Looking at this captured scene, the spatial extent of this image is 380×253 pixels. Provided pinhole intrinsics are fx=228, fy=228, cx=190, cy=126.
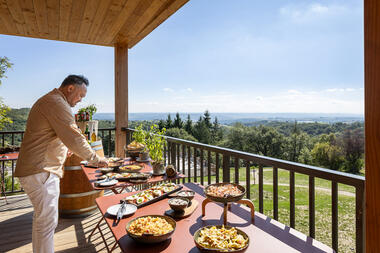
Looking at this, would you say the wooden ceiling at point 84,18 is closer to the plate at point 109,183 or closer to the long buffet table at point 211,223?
the plate at point 109,183

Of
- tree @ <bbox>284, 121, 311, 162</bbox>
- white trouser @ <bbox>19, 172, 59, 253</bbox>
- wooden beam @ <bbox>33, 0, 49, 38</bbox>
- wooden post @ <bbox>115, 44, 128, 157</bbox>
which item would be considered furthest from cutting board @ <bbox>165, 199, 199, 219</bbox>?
tree @ <bbox>284, 121, 311, 162</bbox>

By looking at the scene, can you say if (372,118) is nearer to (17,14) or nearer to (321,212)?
(17,14)

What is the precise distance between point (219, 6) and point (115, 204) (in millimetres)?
39969

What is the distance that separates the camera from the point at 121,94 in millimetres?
4938

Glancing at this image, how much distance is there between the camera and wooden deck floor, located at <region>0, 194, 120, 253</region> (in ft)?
8.04

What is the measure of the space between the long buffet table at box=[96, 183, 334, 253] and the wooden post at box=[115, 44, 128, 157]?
3.46 m

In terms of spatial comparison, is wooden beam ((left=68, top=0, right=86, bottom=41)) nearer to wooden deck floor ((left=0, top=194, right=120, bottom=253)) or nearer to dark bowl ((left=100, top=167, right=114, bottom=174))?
dark bowl ((left=100, top=167, right=114, bottom=174))

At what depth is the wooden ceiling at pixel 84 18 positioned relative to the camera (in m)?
3.19

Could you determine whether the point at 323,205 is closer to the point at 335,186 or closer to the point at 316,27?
the point at 335,186

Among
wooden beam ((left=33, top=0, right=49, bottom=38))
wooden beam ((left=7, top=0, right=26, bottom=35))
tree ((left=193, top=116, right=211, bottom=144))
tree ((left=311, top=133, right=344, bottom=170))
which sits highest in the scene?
wooden beam ((left=33, top=0, right=49, bottom=38))

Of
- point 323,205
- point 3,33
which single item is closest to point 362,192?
point 3,33

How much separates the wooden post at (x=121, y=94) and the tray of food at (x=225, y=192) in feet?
12.6

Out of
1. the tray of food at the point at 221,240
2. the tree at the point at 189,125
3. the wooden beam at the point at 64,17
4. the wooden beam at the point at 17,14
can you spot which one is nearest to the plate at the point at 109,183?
the tray of food at the point at 221,240

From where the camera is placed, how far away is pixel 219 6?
3606cm
